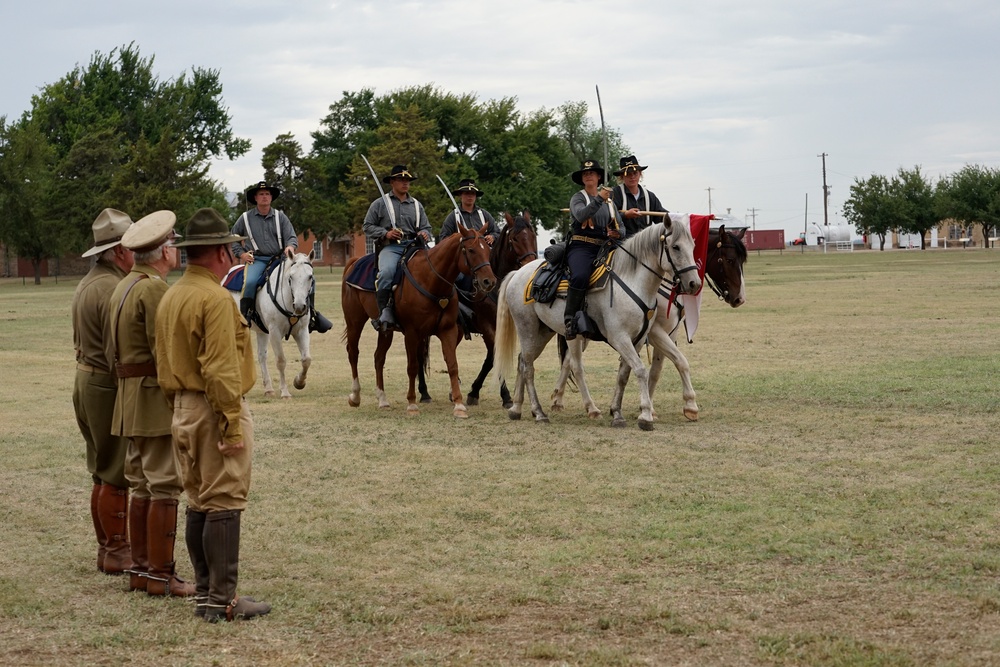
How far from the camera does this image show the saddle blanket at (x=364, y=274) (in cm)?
1523

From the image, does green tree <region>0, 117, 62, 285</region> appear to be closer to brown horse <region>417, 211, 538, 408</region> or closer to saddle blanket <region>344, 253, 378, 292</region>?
saddle blanket <region>344, 253, 378, 292</region>

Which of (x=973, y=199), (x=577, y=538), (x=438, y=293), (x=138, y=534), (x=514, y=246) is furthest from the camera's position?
(x=973, y=199)

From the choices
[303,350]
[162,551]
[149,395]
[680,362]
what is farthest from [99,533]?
[303,350]

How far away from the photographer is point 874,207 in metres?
120

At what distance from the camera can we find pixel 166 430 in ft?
22.3

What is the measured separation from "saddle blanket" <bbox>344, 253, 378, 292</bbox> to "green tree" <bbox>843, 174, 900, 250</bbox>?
111 m

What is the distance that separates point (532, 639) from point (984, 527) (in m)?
3.59

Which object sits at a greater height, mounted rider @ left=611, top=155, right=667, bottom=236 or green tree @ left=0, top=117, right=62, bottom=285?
green tree @ left=0, top=117, right=62, bottom=285

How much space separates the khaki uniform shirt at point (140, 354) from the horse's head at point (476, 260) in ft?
22.2

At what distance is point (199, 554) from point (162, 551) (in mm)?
476

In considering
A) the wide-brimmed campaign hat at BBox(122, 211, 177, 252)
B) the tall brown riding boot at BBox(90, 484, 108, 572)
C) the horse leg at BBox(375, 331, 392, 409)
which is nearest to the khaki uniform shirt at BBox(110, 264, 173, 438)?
the wide-brimmed campaign hat at BBox(122, 211, 177, 252)

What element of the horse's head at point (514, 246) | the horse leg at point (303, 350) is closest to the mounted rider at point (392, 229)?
the horse's head at point (514, 246)

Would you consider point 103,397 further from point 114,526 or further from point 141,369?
point 114,526

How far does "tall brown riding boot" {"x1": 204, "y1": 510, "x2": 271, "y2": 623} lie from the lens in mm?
6328
